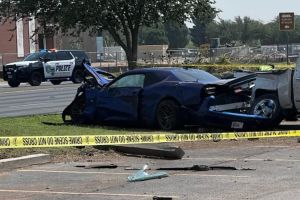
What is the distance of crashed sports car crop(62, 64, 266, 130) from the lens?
43.9ft

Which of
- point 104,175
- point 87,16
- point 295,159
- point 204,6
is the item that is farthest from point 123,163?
point 204,6

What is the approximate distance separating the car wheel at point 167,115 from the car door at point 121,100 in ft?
2.11

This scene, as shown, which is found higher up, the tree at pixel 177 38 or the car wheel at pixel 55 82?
the tree at pixel 177 38

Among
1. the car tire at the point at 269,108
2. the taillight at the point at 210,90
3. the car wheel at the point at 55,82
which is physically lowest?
the car wheel at the point at 55,82

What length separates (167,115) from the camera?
14.0m

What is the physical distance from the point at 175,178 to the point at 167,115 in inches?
219

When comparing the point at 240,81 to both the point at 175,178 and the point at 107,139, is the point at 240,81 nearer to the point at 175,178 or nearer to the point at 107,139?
the point at 107,139

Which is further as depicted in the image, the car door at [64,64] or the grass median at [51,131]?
the car door at [64,64]

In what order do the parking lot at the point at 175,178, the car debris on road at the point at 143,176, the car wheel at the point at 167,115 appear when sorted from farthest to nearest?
the car wheel at the point at 167,115
the car debris on road at the point at 143,176
the parking lot at the point at 175,178

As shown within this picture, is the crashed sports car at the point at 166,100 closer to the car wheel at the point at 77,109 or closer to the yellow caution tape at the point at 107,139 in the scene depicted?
the car wheel at the point at 77,109

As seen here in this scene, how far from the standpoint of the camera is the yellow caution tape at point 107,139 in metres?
10.6

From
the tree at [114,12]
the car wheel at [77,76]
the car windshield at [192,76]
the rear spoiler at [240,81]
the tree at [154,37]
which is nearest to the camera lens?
the rear spoiler at [240,81]

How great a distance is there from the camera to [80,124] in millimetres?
15266

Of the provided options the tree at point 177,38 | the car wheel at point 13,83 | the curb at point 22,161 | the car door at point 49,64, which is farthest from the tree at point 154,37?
the curb at point 22,161
